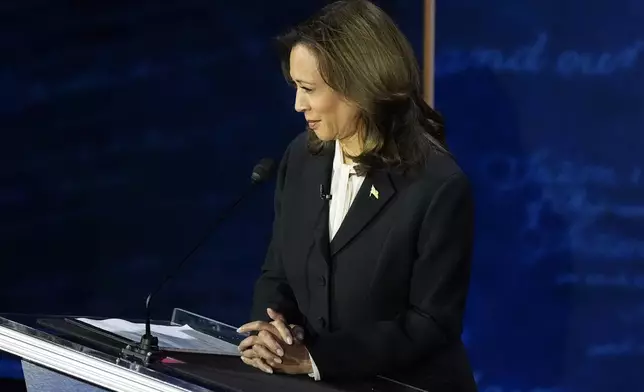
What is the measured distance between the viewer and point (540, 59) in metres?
3.25

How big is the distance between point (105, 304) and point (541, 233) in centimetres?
166

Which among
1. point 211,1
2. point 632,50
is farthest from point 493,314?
point 211,1

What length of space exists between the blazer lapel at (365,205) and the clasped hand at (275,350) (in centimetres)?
25

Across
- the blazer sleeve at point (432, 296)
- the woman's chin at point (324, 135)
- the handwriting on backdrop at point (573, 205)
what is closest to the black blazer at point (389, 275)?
the blazer sleeve at point (432, 296)

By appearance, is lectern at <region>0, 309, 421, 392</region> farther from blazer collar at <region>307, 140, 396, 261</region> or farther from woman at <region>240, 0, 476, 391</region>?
blazer collar at <region>307, 140, 396, 261</region>

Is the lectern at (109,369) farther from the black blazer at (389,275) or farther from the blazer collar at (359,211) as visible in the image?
the blazer collar at (359,211)

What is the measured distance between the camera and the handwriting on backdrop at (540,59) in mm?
3121

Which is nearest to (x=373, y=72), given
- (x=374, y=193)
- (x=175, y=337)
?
(x=374, y=193)

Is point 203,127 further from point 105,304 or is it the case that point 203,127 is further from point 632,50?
point 632,50

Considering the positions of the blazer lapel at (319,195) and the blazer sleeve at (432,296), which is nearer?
the blazer sleeve at (432,296)

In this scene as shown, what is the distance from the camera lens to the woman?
209 centimetres

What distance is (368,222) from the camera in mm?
2172

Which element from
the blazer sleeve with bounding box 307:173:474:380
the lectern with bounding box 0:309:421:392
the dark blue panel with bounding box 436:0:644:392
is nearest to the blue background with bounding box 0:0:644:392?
the dark blue panel with bounding box 436:0:644:392

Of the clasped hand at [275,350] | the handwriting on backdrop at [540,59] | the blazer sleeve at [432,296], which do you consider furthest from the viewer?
the handwriting on backdrop at [540,59]
